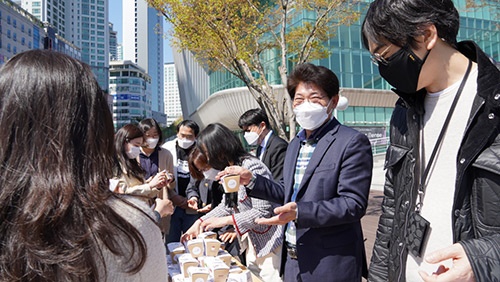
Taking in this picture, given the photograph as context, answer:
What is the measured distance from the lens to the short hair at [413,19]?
4.63 ft

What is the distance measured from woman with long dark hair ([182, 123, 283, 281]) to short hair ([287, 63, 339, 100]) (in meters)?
0.75

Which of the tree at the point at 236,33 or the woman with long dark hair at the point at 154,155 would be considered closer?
the woman with long dark hair at the point at 154,155

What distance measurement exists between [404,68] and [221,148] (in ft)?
5.48

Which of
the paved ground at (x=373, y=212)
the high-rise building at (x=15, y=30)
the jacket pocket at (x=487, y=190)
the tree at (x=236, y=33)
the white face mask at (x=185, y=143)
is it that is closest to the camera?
the jacket pocket at (x=487, y=190)

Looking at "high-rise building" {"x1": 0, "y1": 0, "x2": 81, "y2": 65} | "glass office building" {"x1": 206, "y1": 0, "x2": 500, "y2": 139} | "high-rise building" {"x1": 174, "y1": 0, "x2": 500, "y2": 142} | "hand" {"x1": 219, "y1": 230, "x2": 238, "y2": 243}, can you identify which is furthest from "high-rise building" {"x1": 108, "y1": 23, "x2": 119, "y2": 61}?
"hand" {"x1": 219, "y1": 230, "x2": 238, "y2": 243}

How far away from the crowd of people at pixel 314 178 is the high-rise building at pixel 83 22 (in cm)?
10767

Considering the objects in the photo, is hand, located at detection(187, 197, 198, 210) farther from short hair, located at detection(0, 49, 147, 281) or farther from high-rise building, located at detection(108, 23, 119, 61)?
high-rise building, located at detection(108, 23, 119, 61)

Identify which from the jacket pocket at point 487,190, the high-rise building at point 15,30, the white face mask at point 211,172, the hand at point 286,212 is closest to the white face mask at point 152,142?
the white face mask at point 211,172

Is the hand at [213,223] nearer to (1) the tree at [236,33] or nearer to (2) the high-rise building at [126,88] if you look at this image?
(1) the tree at [236,33]

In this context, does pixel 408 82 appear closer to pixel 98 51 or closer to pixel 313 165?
pixel 313 165

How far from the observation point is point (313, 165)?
2.12m

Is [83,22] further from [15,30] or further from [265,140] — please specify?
[265,140]

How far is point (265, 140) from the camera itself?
14.5 ft

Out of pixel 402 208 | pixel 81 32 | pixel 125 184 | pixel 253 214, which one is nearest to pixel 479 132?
pixel 402 208
